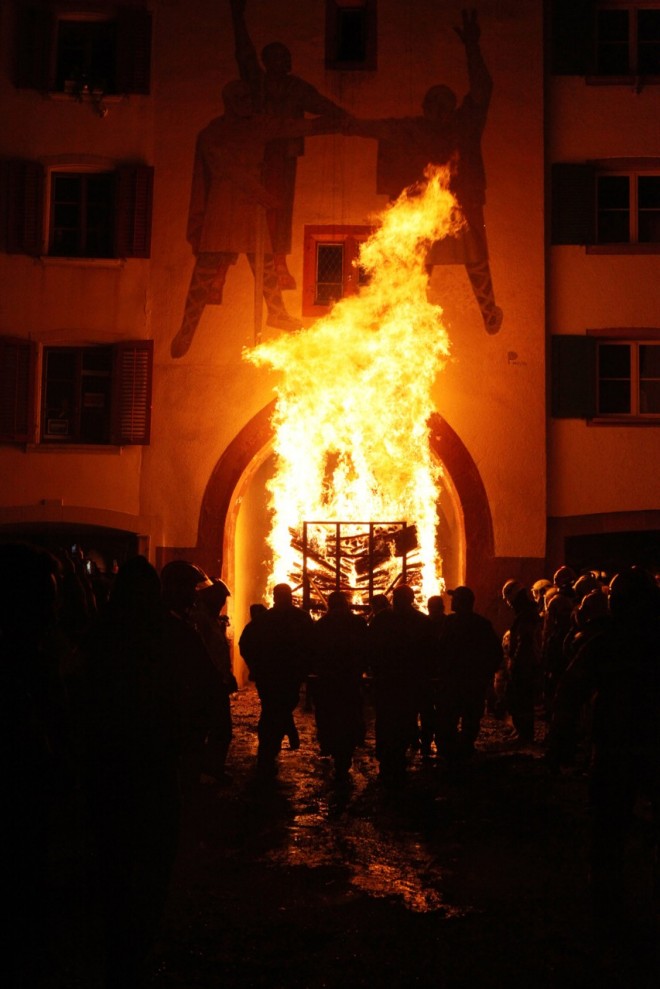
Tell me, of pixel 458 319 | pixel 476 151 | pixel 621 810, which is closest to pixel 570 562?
pixel 458 319

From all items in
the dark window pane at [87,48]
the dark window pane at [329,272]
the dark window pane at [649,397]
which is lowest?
the dark window pane at [649,397]

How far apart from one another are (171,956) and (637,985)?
2.21 metres

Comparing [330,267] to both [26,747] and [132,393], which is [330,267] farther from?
[26,747]

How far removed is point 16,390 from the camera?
650 inches

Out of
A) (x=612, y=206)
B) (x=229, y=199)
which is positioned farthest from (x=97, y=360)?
(x=612, y=206)

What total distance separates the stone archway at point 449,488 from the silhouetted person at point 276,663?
6717 mm

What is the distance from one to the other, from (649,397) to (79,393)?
9.05 meters

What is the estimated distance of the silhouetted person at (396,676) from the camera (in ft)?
30.7

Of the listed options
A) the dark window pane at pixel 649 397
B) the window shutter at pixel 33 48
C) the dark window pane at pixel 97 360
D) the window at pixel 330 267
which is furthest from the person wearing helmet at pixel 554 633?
the window shutter at pixel 33 48

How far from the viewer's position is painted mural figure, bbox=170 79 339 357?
16.7 meters

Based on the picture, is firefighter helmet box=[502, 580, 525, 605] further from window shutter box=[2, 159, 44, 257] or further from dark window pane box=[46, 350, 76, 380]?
window shutter box=[2, 159, 44, 257]

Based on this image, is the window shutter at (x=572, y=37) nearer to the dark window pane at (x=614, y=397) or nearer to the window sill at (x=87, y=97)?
the dark window pane at (x=614, y=397)

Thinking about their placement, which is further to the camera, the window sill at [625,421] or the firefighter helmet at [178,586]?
the window sill at [625,421]

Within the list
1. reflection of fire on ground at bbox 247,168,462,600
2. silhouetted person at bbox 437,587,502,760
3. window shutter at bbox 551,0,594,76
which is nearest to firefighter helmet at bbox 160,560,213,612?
silhouetted person at bbox 437,587,502,760
